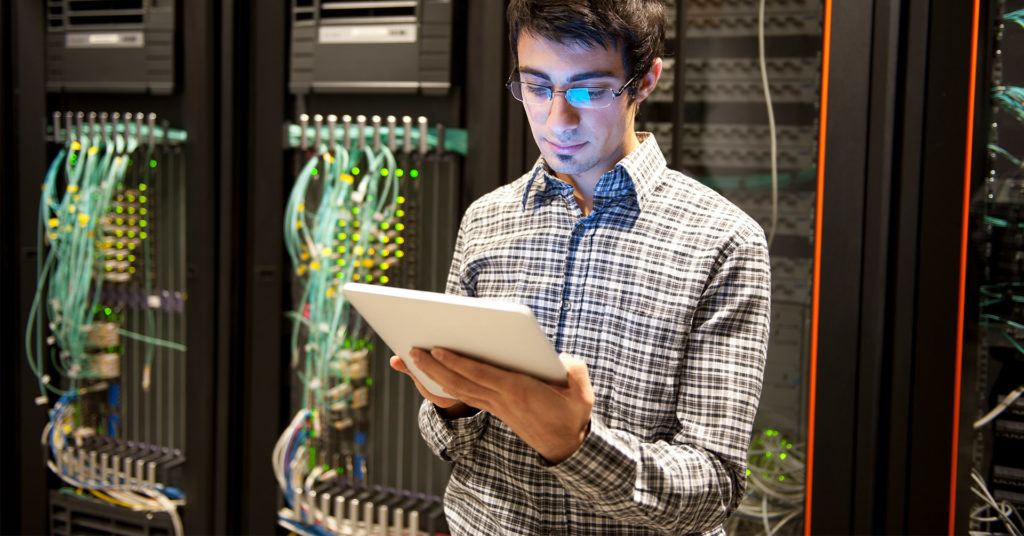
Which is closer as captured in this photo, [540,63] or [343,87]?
[540,63]

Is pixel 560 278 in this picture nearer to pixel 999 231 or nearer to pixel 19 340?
pixel 999 231

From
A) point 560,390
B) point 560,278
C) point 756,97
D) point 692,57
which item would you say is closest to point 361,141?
point 692,57

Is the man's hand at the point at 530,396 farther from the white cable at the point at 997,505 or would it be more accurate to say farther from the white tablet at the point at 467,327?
the white cable at the point at 997,505

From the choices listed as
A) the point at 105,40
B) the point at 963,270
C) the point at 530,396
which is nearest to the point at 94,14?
the point at 105,40

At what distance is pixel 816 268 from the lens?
160 centimetres

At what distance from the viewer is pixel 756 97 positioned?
1.75m

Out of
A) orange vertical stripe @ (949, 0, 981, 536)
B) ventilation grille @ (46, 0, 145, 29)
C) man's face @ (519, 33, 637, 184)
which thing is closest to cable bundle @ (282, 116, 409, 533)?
ventilation grille @ (46, 0, 145, 29)

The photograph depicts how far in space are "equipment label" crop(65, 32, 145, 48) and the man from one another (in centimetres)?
157

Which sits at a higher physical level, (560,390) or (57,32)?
(57,32)

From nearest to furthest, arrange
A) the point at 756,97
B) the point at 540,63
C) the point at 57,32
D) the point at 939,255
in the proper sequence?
the point at 540,63, the point at 939,255, the point at 756,97, the point at 57,32

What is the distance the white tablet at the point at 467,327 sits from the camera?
2.65 ft

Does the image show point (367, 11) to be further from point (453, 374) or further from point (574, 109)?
point (453, 374)

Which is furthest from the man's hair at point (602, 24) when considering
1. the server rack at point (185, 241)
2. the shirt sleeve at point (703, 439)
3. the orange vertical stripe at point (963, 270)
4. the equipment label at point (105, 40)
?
the equipment label at point (105, 40)

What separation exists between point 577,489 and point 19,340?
223 cm
